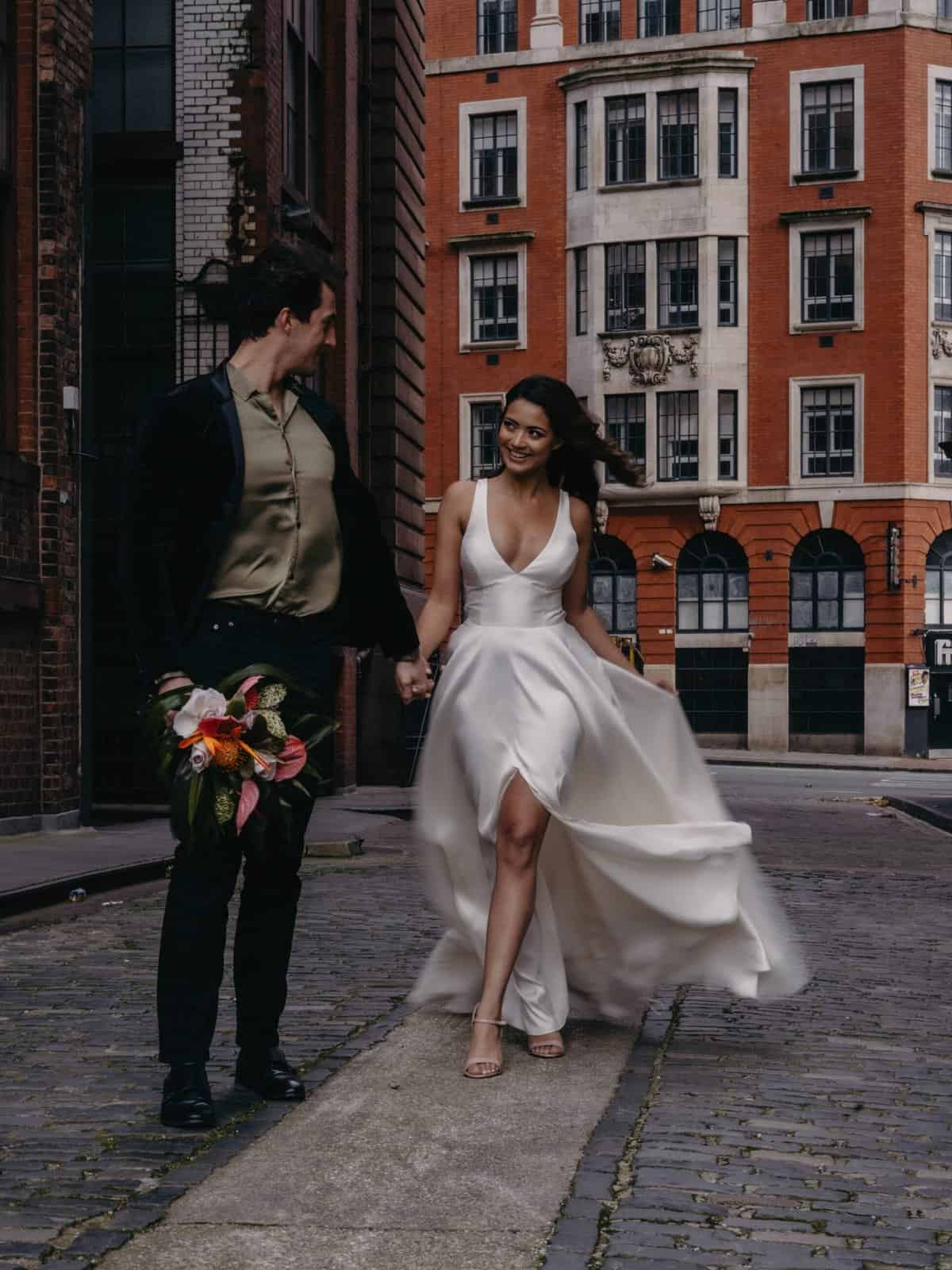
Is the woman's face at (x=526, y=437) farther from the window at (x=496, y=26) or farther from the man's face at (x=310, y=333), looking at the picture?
the window at (x=496, y=26)

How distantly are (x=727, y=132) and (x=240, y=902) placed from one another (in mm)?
41327

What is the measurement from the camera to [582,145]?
145 feet

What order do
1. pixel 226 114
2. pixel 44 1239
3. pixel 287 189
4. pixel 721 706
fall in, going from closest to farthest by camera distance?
pixel 44 1239 < pixel 226 114 < pixel 287 189 < pixel 721 706

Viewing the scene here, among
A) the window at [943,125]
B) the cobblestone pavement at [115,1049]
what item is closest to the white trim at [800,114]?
the window at [943,125]

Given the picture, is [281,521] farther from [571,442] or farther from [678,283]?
[678,283]

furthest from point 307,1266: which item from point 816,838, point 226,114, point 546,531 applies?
point 226,114

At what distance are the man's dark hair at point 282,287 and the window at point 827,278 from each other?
3934 centimetres

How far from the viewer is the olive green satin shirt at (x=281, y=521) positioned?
4539mm

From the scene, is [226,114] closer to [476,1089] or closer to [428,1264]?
[476,1089]

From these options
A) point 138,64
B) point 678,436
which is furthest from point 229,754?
point 678,436

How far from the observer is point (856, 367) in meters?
42.3

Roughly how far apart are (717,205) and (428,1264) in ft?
137

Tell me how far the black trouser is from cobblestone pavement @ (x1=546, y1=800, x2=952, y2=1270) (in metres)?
0.94

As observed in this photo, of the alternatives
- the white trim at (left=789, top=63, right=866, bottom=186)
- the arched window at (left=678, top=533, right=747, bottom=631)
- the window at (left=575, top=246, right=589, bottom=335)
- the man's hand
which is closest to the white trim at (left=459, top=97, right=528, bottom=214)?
the window at (left=575, top=246, right=589, bottom=335)
